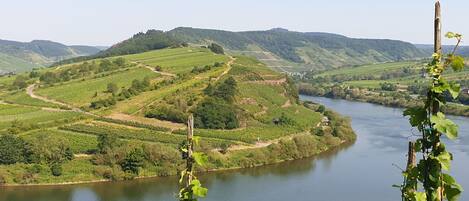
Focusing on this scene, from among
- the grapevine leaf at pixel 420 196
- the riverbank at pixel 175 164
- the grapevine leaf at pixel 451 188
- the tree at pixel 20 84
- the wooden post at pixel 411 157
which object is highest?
the wooden post at pixel 411 157

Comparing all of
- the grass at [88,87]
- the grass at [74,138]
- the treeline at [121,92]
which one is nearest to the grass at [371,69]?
the grass at [88,87]

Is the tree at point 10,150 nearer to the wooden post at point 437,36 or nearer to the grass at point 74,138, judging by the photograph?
the grass at point 74,138

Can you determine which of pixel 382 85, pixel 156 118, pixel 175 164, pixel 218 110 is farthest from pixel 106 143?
pixel 382 85

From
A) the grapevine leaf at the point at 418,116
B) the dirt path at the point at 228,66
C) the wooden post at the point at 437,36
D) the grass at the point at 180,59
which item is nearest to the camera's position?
the wooden post at the point at 437,36

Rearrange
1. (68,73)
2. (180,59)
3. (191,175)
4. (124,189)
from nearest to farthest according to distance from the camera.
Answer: (191,175) < (124,189) < (68,73) < (180,59)

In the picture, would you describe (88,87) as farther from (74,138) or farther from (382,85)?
(382,85)

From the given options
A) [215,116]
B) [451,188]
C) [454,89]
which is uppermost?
[454,89]

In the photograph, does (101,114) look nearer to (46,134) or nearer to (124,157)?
(46,134)
